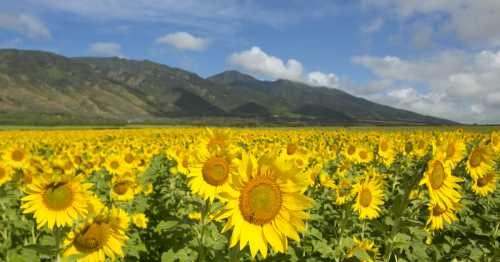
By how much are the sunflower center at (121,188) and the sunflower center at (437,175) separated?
282 inches

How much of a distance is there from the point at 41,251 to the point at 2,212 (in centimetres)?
501

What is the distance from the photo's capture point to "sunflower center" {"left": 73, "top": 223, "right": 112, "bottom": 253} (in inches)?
193

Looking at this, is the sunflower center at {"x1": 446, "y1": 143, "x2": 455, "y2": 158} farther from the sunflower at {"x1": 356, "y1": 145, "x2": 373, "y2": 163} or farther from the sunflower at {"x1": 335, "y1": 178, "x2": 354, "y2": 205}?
the sunflower at {"x1": 356, "y1": 145, "x2": 373, "y2": 163}

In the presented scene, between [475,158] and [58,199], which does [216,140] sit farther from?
[475,158]

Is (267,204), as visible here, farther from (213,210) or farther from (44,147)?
(44,147)

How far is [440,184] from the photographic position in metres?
4.71

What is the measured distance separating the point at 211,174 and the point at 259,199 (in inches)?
72.1

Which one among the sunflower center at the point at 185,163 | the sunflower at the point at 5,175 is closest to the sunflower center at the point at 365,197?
the sunflower center at the point at 185,163

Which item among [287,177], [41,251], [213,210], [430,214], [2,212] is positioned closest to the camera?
[287,177]

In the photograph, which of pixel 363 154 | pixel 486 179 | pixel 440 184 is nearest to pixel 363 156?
pixel 363 154

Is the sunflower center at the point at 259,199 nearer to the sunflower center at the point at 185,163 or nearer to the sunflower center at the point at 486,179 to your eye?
the sunflower center at the point at 486,179

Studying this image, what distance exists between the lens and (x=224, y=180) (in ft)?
16.7

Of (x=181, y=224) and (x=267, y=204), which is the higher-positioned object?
(x=267, y=204)

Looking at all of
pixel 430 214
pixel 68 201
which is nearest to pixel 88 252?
pixel 68 201
